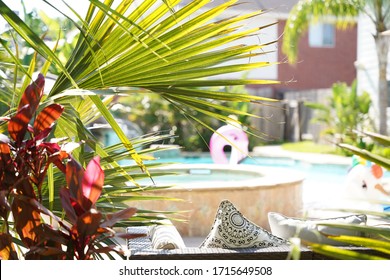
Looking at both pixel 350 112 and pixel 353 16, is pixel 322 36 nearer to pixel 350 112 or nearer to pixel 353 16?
pixel 353 16

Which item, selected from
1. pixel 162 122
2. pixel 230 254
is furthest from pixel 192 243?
pixel 162 122

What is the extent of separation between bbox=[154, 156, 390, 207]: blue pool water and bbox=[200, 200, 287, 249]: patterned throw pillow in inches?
263

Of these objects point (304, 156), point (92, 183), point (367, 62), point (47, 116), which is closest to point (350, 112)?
point (304, 156)

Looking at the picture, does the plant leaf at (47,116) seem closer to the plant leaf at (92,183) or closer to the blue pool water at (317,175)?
the plant leaf at (92,183)

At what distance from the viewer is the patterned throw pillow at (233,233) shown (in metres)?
3.56

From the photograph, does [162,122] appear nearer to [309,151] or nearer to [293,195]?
[309,151]

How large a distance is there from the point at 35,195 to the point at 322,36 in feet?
81.2

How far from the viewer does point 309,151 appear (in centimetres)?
1873

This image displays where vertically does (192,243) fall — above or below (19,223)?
below

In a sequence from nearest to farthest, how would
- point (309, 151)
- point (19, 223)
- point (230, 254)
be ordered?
point (19, 223)
point (230, 254)
point (309, 151)

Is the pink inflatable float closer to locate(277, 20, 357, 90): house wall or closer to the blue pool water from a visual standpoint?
the blue pool water

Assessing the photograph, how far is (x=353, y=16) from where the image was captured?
1797 centimetres

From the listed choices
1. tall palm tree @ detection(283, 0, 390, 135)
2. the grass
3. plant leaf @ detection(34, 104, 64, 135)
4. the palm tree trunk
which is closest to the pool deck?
the grass
